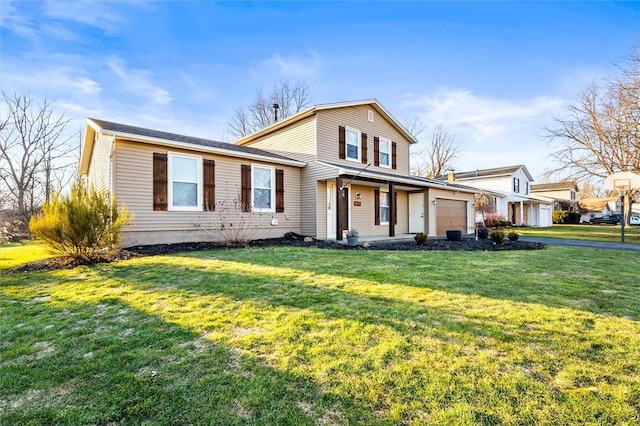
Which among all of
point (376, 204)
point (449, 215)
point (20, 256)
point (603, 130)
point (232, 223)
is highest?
point (603, 130)

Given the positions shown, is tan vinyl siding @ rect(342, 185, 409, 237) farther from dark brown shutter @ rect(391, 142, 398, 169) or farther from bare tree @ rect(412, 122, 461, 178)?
bare tree @ rect(412, 122, 461, 178)

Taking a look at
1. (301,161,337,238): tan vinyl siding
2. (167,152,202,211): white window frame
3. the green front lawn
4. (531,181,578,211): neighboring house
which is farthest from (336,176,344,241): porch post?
(531,181,578,211): neighboring house

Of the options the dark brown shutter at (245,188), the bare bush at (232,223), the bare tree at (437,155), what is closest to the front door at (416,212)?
the bare bush at (232,223)

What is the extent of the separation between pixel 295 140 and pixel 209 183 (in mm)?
4864

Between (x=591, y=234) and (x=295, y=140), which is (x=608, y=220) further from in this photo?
(x=295, y=140)

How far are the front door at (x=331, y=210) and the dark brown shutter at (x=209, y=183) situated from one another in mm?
4498

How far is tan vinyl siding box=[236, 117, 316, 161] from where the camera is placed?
1268 centimetres

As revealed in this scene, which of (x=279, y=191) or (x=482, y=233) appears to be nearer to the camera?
(x=279, y=191)

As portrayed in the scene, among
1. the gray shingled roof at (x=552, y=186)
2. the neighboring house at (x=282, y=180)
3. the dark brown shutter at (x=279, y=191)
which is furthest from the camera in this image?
the gray shingled roof at (x=552, y=186)

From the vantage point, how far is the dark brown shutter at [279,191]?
1159 cm

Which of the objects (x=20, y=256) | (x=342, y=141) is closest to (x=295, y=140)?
(x=342, y=141)

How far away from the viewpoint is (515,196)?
27562 millimetres

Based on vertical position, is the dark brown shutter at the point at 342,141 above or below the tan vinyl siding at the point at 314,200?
above

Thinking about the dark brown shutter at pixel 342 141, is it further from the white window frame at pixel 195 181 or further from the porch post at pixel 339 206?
the white window frame at pixel 195 181
